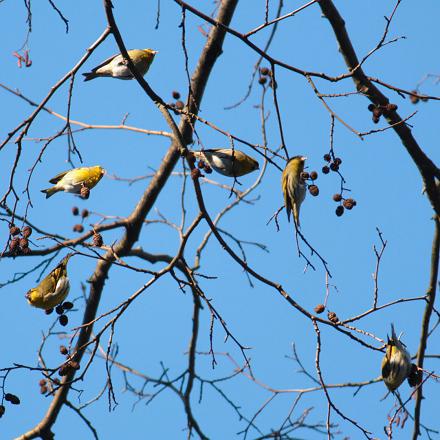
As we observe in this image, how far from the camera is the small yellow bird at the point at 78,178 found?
4.22 meters

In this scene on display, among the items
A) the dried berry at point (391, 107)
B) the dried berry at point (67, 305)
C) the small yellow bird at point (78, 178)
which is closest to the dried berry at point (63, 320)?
the dried berry at point (67, 305)

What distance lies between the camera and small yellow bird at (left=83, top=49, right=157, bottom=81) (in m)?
4.32

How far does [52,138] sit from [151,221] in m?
2.60

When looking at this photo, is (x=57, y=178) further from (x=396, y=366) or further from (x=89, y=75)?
(x=396, y=366)

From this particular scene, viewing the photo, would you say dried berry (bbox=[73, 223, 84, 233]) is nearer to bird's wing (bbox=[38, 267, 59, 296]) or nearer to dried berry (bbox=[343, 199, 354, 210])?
bird's wing (bbox=[38, 267, 59, 296])

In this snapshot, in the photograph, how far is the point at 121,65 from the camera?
170 inches

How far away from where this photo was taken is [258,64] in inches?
183

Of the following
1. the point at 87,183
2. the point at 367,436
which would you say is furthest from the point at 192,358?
the point at 367,436

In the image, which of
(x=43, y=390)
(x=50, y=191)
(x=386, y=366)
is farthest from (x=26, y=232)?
A: (x=386, y=366)

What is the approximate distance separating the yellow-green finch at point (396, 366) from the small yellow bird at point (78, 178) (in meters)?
1.88

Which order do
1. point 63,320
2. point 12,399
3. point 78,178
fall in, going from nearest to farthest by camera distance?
point 12,399, point 63,320, point 78,178

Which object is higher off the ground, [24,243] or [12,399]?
[24,243]

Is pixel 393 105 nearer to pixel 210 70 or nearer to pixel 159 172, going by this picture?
pixel 210 70

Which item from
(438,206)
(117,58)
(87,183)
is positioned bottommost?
(87,183)
